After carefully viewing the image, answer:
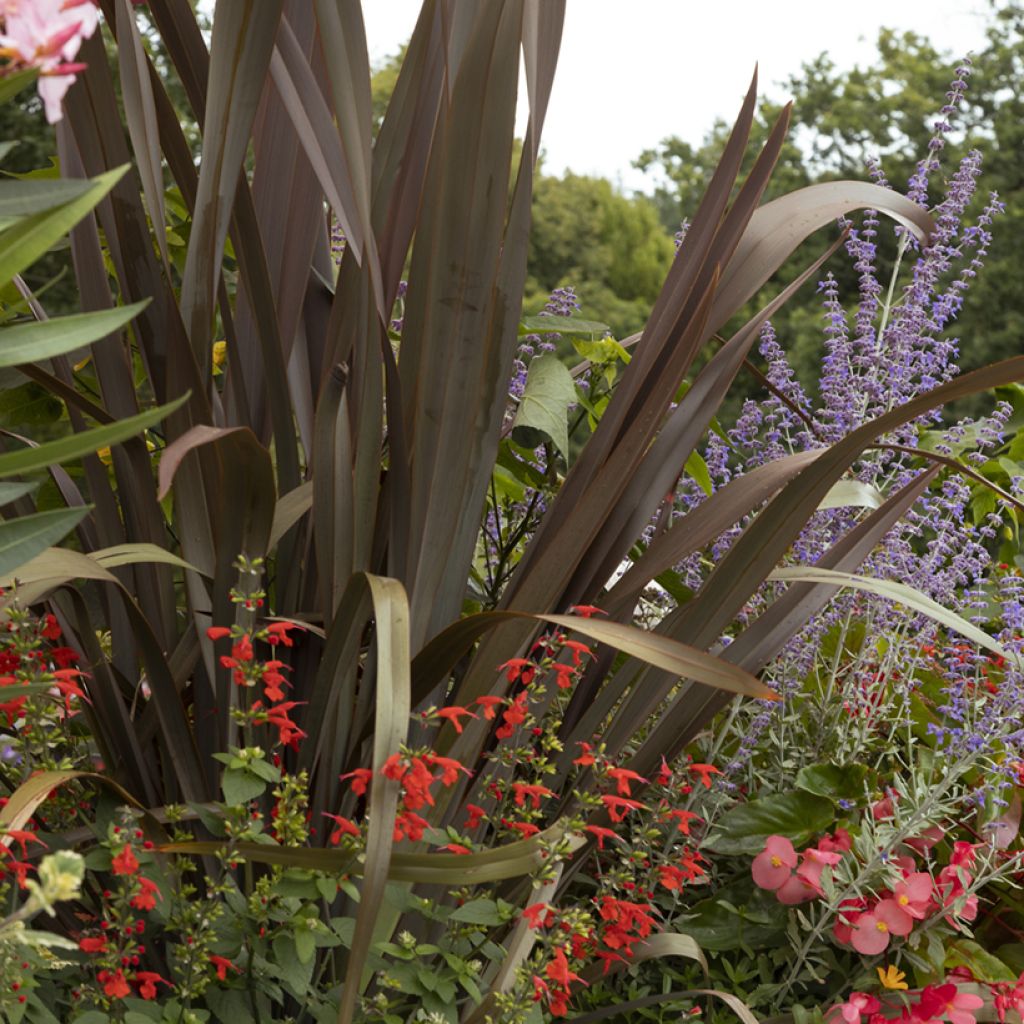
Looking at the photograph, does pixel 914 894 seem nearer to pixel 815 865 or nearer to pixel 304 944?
pixel 815 865

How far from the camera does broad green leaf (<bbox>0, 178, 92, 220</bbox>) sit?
76cm

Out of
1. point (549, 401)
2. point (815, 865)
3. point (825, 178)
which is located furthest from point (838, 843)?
point (825, 178)

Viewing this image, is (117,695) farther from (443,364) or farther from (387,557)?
(443,364)

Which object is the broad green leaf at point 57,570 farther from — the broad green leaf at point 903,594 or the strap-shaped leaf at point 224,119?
the broad green leaf at point 903,594

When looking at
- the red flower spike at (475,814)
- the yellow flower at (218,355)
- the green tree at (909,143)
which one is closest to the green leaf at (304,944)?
the red flower spike at (475,814)

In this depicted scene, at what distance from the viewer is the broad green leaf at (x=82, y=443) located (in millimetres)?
730

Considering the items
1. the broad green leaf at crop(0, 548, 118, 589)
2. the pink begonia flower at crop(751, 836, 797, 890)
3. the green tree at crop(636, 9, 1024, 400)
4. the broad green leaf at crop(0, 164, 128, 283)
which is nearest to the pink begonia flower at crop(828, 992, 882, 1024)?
the pink begonia flower at crop(751, 836, 797, 890)

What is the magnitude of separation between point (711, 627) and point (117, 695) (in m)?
0.61

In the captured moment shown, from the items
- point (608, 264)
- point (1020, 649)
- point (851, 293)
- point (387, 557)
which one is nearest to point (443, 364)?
point (387, 557)

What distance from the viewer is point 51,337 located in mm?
774

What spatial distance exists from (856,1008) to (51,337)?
43.2 inches

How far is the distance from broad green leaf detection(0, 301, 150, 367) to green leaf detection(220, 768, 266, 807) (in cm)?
40

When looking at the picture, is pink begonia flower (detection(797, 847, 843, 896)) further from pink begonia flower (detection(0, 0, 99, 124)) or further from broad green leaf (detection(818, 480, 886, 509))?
pink begonia flower (detection(0, 0, 99, 124))

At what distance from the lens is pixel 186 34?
4.16 ft
